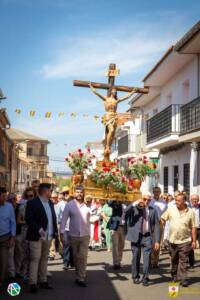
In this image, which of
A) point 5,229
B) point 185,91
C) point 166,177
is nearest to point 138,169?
point 5,229

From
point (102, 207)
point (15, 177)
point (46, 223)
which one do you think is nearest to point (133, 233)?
point (46, 223)

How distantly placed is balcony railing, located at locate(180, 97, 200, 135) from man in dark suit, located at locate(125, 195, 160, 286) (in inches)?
309

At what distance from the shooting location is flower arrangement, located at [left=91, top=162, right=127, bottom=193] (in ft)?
34.9

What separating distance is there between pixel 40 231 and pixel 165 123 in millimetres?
14136

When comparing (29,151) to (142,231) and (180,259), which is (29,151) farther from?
(180,259)

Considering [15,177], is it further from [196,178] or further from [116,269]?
[116,269]

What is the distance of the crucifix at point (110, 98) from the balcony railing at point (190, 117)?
509cm

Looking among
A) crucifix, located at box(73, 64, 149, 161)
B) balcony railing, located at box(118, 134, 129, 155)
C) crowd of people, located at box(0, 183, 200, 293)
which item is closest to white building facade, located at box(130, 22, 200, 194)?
crucifix, located at box(73, 64, 149, 161)

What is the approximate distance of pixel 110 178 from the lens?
10656mm

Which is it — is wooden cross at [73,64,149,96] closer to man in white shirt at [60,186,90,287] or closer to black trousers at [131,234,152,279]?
man in white shirt at [60,186,90,287]

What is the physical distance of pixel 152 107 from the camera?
2847 cm

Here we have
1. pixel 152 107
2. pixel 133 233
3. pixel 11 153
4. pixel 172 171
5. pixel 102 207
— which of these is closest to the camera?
pixel 133 233

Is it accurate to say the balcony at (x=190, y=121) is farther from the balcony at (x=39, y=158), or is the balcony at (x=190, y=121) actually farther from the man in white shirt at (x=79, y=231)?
the balcony at (x=39, y=158)

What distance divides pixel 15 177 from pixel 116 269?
5902cm
